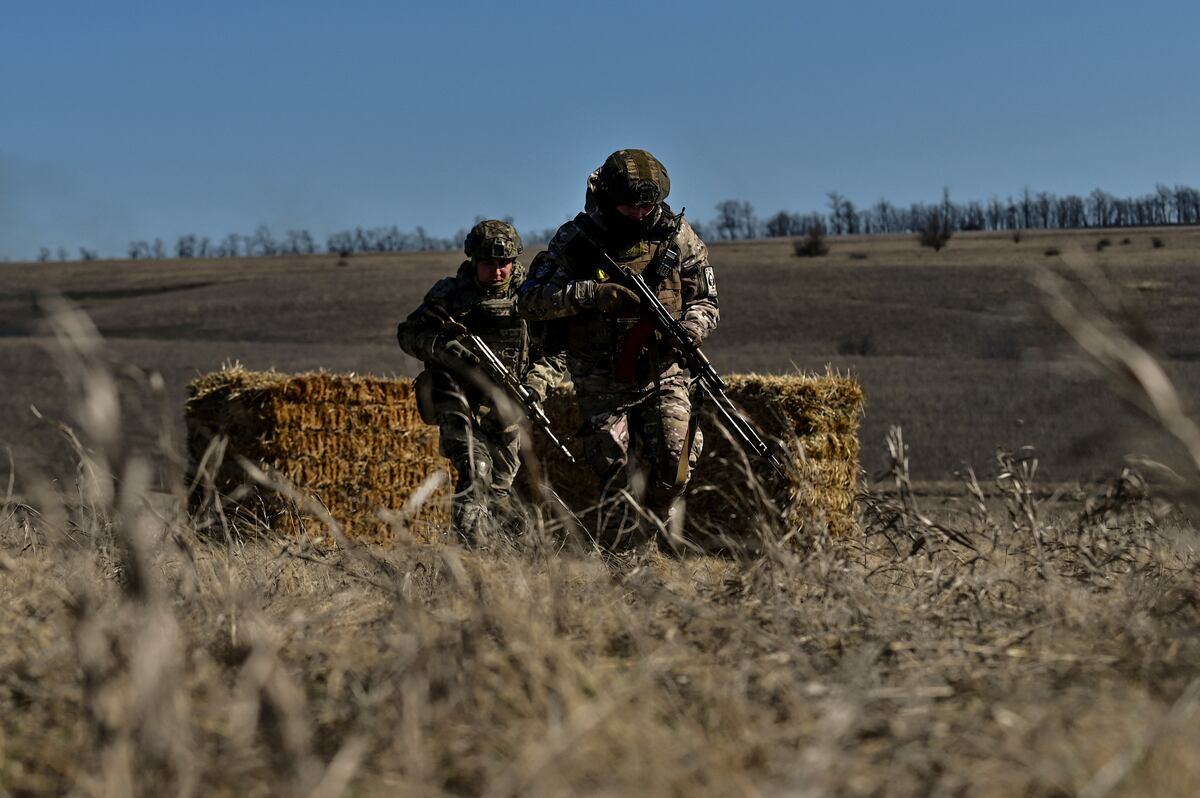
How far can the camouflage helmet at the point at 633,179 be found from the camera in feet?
21.7

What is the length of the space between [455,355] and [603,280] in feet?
4.85

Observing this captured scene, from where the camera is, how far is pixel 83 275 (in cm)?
7469

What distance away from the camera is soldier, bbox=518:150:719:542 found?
6656 mm

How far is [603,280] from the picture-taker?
6750mm

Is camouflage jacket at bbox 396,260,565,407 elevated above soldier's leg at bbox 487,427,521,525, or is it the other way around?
camouflage jacket at bbox 396,260,565,407

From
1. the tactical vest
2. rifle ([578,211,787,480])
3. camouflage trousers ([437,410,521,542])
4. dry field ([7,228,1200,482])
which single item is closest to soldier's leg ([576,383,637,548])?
the tactical vest

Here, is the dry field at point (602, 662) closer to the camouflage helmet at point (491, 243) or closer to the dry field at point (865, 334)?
the dry field at point (865, 334)

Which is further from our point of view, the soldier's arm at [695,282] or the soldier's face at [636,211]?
the soldier's arm at [695,282]

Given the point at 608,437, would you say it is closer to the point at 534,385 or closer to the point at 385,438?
the point at 534,385

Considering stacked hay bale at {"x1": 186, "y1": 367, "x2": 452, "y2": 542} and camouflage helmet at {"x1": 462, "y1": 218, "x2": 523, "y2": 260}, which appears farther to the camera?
stacked hay bale at {"x1": 186, "y1": 367, "x2": 452, "y2": 542}

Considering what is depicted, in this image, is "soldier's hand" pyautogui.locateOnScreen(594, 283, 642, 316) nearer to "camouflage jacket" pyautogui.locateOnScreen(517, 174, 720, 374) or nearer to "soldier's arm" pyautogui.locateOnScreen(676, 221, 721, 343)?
"camouflage jacket" pyautogui.locateOnScreen(517, 174, 720, 374)

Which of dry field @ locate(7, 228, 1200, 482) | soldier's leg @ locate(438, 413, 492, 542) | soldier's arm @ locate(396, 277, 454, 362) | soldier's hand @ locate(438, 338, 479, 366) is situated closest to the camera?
soldier's leg @ locate(438, 413, 492, 542)

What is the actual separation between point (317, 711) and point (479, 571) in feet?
2.93

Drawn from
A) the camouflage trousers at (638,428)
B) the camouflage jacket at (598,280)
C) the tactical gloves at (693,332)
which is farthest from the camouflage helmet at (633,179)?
the camouflage trousers at (638,428)
